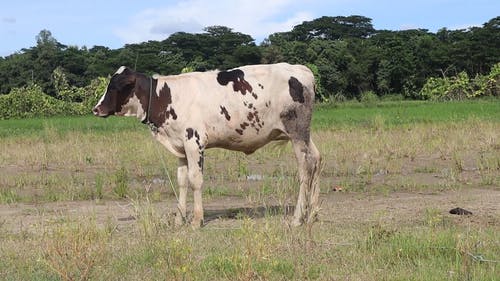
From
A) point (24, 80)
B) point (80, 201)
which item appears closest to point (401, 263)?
point (80, 201)

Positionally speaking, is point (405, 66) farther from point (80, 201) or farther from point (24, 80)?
point (80, 201)

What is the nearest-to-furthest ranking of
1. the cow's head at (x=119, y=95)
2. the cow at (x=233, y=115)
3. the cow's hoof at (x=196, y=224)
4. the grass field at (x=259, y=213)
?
1. the grass field at (x=259, y=213)
2. the cow's hoof at (x=196, y=224)
3. the cow at (x=233, y=115)
4. the cow's head at (x=119, y=95)

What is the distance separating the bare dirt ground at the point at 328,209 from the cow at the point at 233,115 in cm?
58

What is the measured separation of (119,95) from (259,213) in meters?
2.40

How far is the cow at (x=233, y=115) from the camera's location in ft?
28.2

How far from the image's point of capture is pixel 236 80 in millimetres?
8758

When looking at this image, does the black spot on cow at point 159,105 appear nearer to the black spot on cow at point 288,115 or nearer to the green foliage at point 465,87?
the black spot on cow at point 288,115

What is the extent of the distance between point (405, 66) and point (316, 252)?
54.6 m

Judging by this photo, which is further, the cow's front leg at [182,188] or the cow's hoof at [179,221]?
the cow's front leg at [182,188]

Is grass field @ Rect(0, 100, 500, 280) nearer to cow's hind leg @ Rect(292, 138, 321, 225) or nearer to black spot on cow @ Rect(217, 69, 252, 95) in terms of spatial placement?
cow's hind leg @ Rect(292, 138, 321, 225)

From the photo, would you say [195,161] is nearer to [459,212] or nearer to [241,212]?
[241,212]

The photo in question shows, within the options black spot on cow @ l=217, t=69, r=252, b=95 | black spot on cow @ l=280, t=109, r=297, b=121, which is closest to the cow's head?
black spot on cow @ l=217, t=69, r=252, b=95

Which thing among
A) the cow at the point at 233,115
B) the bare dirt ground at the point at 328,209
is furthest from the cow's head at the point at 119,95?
the bare dirt ground at the point at 328,209

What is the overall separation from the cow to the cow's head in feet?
0.18
